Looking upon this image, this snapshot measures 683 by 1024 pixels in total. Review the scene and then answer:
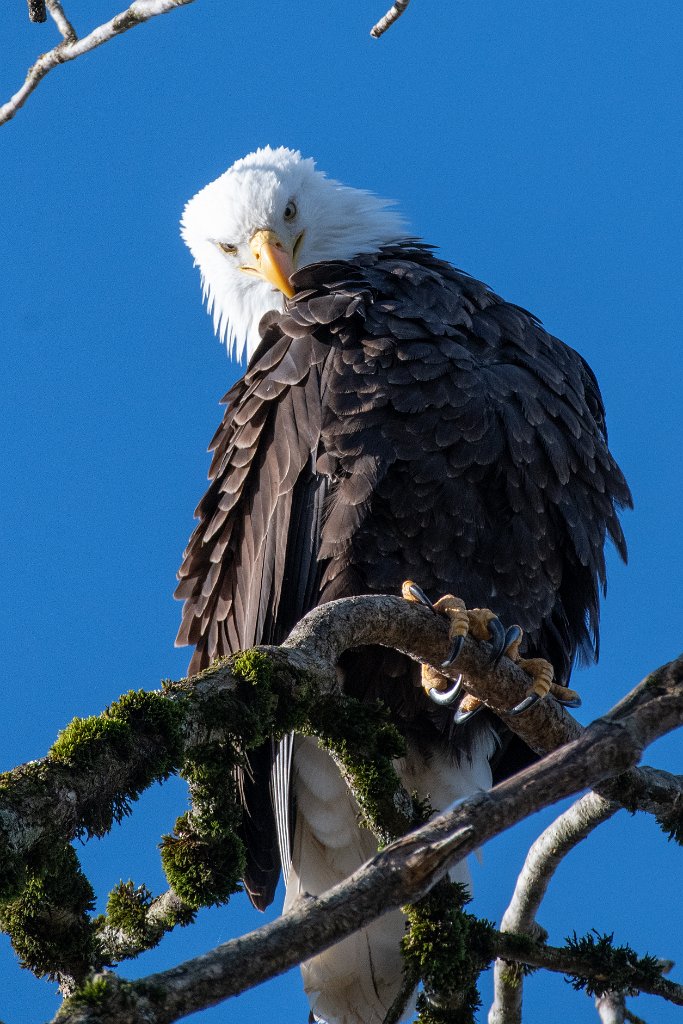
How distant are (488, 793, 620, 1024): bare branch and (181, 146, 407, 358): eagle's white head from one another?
7.40ft

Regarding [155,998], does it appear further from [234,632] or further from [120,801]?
[234,632]

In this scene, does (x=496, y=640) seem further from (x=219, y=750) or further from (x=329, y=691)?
(x=219, y=750)

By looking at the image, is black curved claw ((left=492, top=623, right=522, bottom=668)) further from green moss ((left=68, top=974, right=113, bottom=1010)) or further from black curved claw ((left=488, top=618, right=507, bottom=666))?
green moss ((left=68, top=974, right=113, bottom=1010))

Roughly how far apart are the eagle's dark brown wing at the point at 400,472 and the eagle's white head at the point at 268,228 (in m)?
0.54

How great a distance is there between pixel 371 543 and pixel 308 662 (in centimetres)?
127

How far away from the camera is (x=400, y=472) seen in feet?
11.2

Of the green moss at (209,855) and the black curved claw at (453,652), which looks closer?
the green moss at (209,855)

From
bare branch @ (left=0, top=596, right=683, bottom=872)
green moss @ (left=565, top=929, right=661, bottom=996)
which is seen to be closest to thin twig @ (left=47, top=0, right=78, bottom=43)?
bare branch @ (left=0, top=596, right=683, bottom=872)

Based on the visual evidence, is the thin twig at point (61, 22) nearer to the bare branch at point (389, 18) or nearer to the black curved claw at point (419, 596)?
the bare branch at point (389, 18)

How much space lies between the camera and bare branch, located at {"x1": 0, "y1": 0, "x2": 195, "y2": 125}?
2.72 m

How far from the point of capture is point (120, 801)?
176cm

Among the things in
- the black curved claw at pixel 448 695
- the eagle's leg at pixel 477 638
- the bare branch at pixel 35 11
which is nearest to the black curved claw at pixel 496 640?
the eagle's leg at pixel 477 638

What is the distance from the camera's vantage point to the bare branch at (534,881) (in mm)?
2910

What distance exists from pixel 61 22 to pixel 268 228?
1.71m
